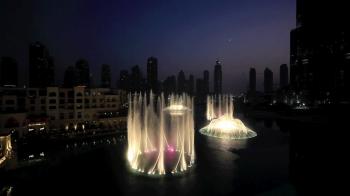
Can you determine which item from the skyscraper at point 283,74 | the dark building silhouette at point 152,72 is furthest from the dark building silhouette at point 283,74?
the dark building silhouette at point 152,72

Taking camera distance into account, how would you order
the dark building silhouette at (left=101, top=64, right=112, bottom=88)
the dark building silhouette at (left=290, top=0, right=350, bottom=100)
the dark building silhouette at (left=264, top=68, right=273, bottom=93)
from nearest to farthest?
the dark building silhouette at (left=290, top=0, right=350, bottom=100) → the dark building silhouette at (left=101, top=64, right=112, bottom=88) → the dark building silhouette at (left=264, top=68, right=273, bottom=93)

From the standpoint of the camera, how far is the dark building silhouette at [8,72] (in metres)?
97.6

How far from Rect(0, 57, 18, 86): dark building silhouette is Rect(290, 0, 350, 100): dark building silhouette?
122 metres

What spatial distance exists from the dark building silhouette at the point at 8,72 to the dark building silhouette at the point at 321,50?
122 meters

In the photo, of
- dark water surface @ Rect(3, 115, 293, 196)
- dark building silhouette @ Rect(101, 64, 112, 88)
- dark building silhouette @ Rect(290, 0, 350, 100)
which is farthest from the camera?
dark building silhouette @ Rect(101, 64, 112, 88)

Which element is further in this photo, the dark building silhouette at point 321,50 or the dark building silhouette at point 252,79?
the dark building silhouette at point 252,79

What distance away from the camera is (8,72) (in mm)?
99312

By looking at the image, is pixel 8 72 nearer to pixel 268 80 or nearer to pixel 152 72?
pixel 152 72

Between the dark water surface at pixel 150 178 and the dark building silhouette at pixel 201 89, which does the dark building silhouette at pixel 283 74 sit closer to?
the dark building silhouette at pixel 201 89

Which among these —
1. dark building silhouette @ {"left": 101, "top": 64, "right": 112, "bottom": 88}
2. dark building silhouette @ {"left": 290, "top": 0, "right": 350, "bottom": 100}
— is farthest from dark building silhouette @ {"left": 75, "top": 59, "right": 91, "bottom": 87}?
dark building silhouette @ {"left": 290, "top": 0, "right": 350, "bottom": 100}

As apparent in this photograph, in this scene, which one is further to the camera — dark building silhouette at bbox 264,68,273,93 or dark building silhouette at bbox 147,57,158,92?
dark building silhouette at bbox 264,68,273,93

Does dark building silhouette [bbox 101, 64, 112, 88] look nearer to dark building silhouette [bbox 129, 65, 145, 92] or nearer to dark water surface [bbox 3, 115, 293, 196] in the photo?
dark building silhouette [bbox 129, 65, 145, 92]

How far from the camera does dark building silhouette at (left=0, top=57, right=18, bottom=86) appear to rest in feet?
320

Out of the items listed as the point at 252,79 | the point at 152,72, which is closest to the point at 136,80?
the point at 152,72
